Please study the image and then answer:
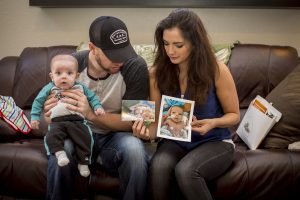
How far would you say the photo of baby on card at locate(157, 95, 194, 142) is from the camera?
179 centimetres

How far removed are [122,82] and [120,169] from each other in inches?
17.2

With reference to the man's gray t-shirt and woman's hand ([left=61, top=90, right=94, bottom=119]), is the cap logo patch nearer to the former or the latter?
the man's gray t-shirt

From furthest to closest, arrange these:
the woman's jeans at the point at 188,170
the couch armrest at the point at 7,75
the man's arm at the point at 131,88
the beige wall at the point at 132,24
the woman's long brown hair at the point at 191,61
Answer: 1. the beige wall at the point at 132,24
2. the couch armrest at the point at 7,75
3. the man's arm at the point at 131,88
4. the woman's long brown hair at the point at 191,61
5. the woman's jeans at the point at 188,170

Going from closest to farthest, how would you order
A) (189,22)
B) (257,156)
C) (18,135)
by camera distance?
1. (189,22)
2. (257,156)
3. (18,135)

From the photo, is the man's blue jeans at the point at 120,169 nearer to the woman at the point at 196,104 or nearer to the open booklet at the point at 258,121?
the woman at the point at 196,104

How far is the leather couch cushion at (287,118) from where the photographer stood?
2045 millimetres

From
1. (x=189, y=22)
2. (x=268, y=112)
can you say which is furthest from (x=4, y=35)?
(x=268, y=112)

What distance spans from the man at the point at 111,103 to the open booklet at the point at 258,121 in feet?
2.07

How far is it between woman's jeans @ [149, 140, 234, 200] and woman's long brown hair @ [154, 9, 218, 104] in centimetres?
25

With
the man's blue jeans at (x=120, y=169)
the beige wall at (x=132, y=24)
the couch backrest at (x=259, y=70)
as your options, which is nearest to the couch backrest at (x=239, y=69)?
the couch backrest at (x=259, y=70)

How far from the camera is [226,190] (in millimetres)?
1790

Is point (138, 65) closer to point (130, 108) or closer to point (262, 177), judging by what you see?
point (130, 108)

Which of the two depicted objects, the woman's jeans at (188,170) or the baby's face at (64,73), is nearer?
the woman's jeans at (188,170)

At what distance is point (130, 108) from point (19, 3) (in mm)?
1641
